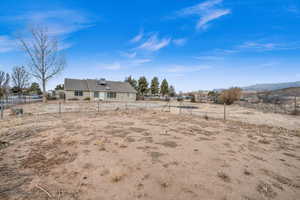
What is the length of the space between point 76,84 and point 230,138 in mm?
28959

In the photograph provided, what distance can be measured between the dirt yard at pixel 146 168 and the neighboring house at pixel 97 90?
23.4m

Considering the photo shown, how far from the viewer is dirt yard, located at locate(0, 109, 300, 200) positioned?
8.39 feet

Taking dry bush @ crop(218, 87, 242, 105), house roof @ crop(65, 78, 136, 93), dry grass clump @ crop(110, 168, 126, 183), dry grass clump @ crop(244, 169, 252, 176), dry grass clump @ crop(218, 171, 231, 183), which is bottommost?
dry grass clump @ crop(244, 169, 252, 176)

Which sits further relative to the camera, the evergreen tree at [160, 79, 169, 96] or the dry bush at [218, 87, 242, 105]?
the evergreen tree at [160, 79, 169, 96]

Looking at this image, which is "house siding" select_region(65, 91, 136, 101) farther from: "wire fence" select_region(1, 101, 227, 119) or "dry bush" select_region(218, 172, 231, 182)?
"dry bush" select_region(218, 172, 231, 182)

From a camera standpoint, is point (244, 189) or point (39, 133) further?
point (39, 133)

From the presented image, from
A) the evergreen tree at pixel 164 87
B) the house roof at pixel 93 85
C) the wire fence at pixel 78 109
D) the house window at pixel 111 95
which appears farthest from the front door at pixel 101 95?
the evergreen tree at pixel 164 87

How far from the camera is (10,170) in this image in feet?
10.5

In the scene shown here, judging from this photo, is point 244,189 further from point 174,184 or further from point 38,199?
point 38,199

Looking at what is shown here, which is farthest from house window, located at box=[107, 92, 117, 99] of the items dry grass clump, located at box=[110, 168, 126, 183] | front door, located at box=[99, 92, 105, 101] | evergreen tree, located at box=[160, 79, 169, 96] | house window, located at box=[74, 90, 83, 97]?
dry grass clump, located at box=[110, 168, 126, 183]

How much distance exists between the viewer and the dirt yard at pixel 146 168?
2.56m

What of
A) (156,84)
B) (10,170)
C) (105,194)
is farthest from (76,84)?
(105,194)

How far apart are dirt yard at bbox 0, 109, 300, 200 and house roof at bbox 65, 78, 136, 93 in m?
24.0

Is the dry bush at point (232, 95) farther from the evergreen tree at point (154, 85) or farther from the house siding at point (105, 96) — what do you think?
the evergreen tree at point (154, 85)
